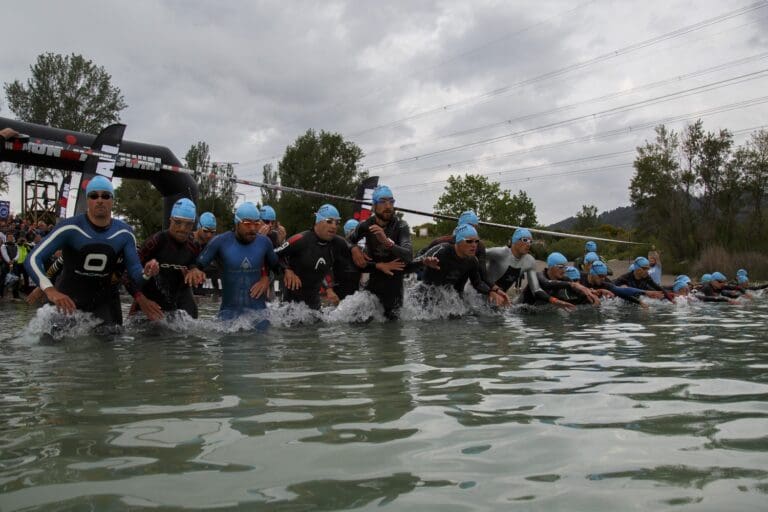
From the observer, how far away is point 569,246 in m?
42.7

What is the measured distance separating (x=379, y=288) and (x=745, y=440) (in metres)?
6.56

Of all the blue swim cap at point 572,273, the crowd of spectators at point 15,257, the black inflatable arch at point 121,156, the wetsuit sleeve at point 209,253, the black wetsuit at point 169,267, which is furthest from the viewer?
the crowd of spectators at point 15,257

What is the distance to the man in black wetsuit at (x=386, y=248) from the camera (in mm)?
8891

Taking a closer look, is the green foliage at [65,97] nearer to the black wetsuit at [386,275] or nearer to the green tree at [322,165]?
the green tree at [322,165]

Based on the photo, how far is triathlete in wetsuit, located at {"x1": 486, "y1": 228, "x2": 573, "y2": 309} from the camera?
9969 millimetres

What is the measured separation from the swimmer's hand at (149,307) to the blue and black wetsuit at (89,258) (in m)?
0.40

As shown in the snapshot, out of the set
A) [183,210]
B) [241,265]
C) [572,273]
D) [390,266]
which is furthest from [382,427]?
[572,273]

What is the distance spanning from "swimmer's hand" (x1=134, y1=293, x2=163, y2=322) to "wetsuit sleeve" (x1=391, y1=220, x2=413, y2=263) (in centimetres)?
310

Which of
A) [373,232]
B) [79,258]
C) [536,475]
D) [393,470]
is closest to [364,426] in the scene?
[393,470]

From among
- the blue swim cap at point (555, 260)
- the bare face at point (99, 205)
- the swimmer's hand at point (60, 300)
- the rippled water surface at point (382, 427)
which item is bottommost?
the rippled water surface at point (382, 427)

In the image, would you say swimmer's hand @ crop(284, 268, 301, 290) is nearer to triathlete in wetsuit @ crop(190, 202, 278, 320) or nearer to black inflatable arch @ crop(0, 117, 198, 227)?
triathlete in wetsuit @ crop(190, 202, 278, 320)

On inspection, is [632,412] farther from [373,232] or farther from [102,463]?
[373,232]

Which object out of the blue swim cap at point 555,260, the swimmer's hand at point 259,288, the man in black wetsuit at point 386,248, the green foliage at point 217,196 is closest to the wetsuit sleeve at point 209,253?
the swimmer's hand at point 259,288

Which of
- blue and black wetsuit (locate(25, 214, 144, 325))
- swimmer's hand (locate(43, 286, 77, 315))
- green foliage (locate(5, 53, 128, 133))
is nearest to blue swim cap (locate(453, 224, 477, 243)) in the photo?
blue and black wetsuit (locate(25, 214, 144, 325))
